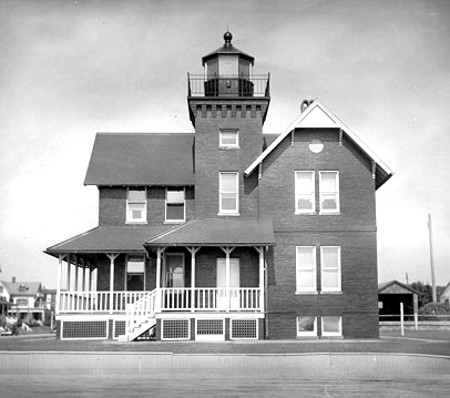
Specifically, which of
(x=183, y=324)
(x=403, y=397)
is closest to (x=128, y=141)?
(x=183, y=324)

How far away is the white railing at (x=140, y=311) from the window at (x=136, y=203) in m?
4.59

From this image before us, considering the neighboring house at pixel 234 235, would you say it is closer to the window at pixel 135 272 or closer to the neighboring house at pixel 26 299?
the window at pixel 135 272

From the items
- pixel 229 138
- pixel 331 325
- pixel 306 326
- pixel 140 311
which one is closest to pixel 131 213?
pixel 140 311

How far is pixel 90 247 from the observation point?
30.2 m

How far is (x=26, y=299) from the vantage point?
438 feet

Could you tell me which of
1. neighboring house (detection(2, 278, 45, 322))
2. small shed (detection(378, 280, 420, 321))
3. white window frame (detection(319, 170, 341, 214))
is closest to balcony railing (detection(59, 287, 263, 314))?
white window frame (detection(319, 170, 341, 214))

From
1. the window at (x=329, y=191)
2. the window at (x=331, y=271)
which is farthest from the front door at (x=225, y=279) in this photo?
the window at (x=329, y=191)

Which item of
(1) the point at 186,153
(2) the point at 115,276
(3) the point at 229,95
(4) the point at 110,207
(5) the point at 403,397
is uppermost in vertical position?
(3) the point at 229,95

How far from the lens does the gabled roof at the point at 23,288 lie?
439 ft

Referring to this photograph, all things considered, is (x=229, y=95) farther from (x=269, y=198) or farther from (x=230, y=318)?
(x=230, y=318)

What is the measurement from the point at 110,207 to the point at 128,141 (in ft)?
13.8

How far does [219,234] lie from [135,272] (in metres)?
4.60

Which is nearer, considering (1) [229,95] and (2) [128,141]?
(1) [229,95]

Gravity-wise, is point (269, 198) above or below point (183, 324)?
above
